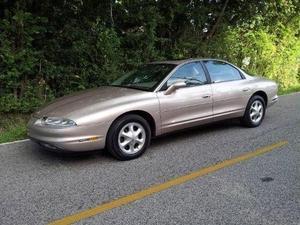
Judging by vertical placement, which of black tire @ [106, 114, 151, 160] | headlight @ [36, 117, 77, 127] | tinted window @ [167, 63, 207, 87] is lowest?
black tire @ [106, 114, 151, 160]

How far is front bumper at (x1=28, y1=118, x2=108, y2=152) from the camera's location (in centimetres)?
570

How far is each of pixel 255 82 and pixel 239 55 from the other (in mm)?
5974

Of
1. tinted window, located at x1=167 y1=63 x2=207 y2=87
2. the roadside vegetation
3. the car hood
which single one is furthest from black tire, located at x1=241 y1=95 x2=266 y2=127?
the roadside vegetation

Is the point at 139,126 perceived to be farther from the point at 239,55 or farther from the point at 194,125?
the point at 239,55

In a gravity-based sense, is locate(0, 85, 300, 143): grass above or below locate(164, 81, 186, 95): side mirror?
below

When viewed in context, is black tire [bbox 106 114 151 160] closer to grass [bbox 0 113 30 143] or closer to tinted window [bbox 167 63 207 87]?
tinted window [bbox 167 63 207 87]

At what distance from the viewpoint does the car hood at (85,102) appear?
19.6 feet

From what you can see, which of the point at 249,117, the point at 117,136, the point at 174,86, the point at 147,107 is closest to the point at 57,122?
the point at 117,136

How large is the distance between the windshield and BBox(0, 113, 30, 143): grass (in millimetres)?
2028

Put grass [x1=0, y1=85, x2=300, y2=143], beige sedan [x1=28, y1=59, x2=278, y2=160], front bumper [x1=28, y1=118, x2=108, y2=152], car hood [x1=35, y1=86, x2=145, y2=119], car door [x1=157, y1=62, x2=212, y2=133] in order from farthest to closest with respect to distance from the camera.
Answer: grass [x1=0, y1=85, x2=300, y2=143], car door [x1=157, y1=62, x2=212, y2=133], car hood [x1=35, y1=86, x2=145, y2=119], beige sedan [x1=28, y1=59, x2=278, y2=160], front bumper [x1=28, y1=118, x2=108, y2=152]

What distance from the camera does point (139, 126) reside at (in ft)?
20.7

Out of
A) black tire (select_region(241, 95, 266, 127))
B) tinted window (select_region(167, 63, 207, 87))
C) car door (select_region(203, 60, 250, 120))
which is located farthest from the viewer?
black tire (select_region(241, 95, 266, 127))

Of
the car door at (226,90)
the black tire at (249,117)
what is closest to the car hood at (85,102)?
the car door at (226,90)

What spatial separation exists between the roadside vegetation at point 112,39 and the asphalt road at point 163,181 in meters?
2.29
